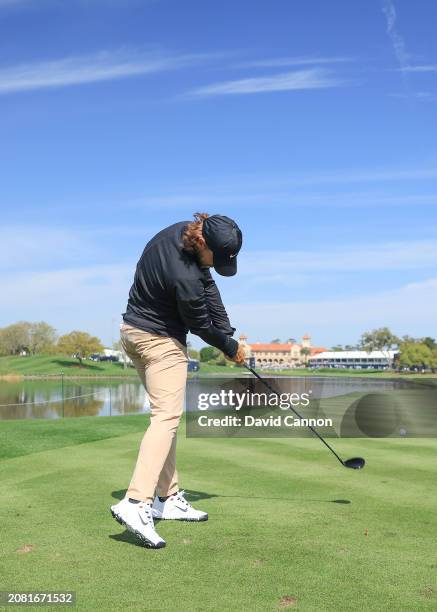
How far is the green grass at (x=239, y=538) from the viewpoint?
10.8 ft

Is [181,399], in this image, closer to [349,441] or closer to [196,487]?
[196,487]

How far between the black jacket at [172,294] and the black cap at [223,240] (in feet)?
0.59

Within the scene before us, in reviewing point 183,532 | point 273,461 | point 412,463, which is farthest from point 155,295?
point 412,463

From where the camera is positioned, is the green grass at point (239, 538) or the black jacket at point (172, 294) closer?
the green grass at point (239, 538)

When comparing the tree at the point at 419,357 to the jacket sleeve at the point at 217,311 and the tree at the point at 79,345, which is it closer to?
the tree at the point at 79,345

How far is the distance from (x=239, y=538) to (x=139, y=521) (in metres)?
0.68

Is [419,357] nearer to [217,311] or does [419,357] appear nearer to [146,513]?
[217,311]

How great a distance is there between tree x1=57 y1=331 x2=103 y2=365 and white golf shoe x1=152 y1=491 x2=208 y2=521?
10853 centimetres

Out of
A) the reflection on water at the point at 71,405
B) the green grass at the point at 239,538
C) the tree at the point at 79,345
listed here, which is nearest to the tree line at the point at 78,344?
the tree at the point at 79,345

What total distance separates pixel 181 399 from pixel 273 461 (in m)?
3.38

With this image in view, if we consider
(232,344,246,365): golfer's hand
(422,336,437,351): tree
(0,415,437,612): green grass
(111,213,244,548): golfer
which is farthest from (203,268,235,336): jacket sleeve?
(422,336,437,351): tree

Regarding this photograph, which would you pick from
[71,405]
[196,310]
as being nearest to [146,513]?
[196,310]

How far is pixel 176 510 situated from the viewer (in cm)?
496

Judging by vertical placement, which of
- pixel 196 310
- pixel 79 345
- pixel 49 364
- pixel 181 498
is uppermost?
pixel 79 345
